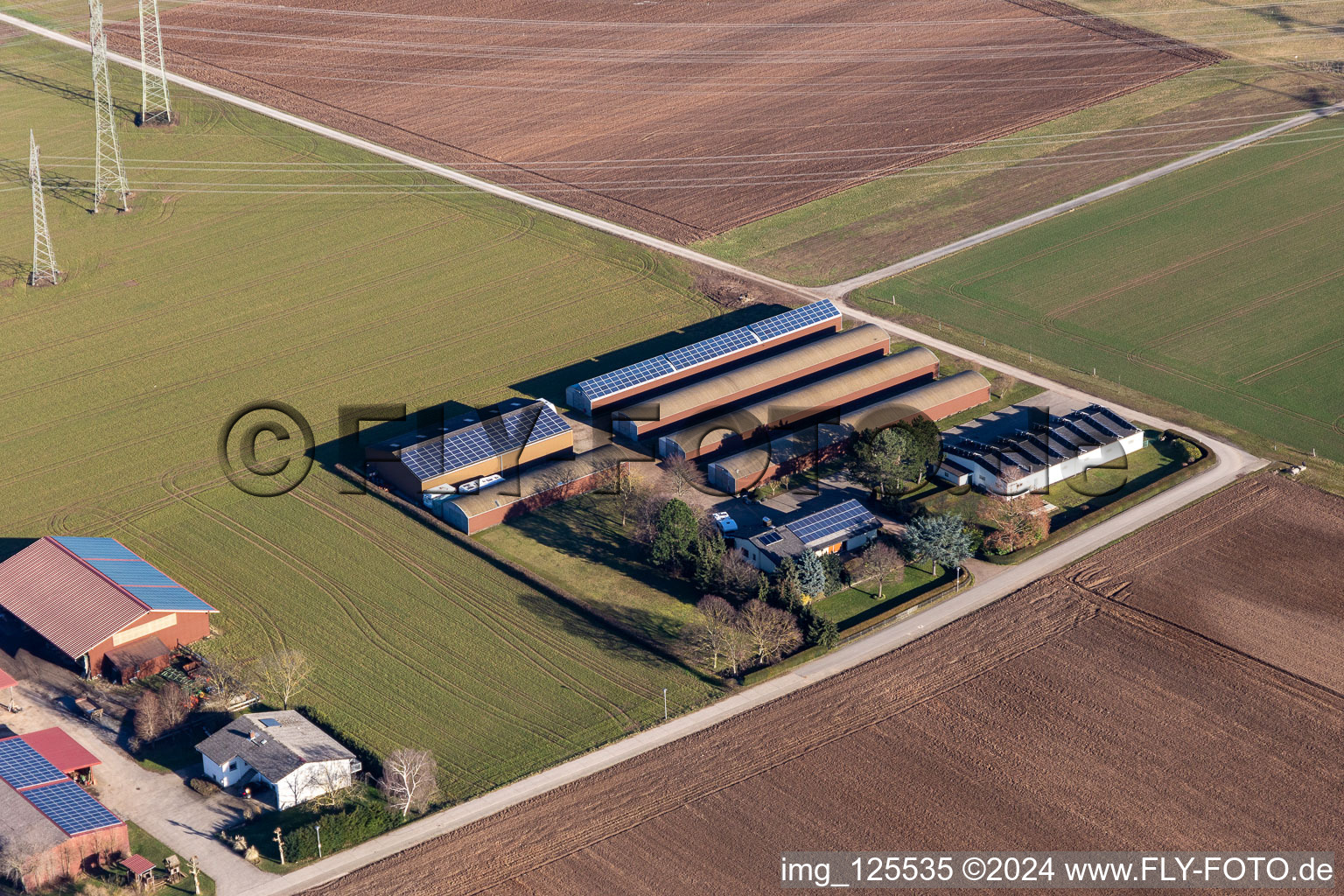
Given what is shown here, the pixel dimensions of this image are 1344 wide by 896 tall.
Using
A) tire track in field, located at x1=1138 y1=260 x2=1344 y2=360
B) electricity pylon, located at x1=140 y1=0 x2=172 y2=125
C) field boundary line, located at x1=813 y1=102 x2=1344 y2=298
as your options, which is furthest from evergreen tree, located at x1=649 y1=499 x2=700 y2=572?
electricity pylon, located at x1=140 y1=0 x2=172 y2=125

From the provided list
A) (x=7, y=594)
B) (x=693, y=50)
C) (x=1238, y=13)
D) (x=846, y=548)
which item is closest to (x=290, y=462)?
(x=7, y=594)

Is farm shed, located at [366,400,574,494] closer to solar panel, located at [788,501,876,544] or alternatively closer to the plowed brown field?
solar panel, located at [788,501,876,544]

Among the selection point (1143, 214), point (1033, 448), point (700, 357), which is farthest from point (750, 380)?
point (1143, 214)

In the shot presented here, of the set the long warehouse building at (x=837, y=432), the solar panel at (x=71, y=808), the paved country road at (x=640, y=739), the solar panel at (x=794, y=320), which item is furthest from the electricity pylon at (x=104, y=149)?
the solar panel at (x=71, y=808)

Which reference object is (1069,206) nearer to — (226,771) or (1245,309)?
(1245,309)

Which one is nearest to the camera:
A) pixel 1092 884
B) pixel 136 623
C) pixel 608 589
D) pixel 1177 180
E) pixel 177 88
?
pixel 1092 884

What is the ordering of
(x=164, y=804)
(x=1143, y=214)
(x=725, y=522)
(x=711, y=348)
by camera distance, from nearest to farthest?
(x=164, y=804)
(x=725, y=522)
(x=711, y=348)
(x=1143, y=214)

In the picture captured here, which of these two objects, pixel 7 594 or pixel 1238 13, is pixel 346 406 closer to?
pixel 7 594
